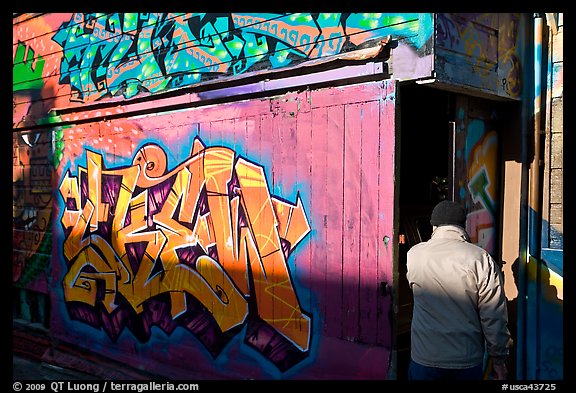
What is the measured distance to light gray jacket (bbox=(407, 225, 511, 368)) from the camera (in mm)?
3326

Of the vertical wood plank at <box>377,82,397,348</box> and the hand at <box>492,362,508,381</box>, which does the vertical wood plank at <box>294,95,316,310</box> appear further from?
the hand at <box>492,362,508,381</box>

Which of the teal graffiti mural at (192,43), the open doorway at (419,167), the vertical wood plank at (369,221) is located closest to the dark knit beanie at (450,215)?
the vertical wood plank at (369,221)

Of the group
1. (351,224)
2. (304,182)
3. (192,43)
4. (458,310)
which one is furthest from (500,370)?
(192,43)

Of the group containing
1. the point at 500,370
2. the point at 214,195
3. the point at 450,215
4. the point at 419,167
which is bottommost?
the point at 500,370

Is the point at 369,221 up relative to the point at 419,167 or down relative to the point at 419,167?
down

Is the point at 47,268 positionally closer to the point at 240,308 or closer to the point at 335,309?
the point at 240,308

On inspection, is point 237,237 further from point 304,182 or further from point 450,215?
point 450,215

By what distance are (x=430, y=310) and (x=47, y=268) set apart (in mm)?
6147

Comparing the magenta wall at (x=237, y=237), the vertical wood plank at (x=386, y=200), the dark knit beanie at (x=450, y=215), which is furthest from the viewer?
the magenta wall at (x=237, y=237)

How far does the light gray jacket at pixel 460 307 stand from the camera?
3.33 metres

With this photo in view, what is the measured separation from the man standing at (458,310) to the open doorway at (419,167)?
2.38 m

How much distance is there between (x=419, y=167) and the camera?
654 cm

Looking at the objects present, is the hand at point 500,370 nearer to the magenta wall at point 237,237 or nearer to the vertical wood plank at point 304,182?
the magenta wall at point 237,237

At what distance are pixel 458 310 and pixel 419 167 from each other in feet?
11.1
